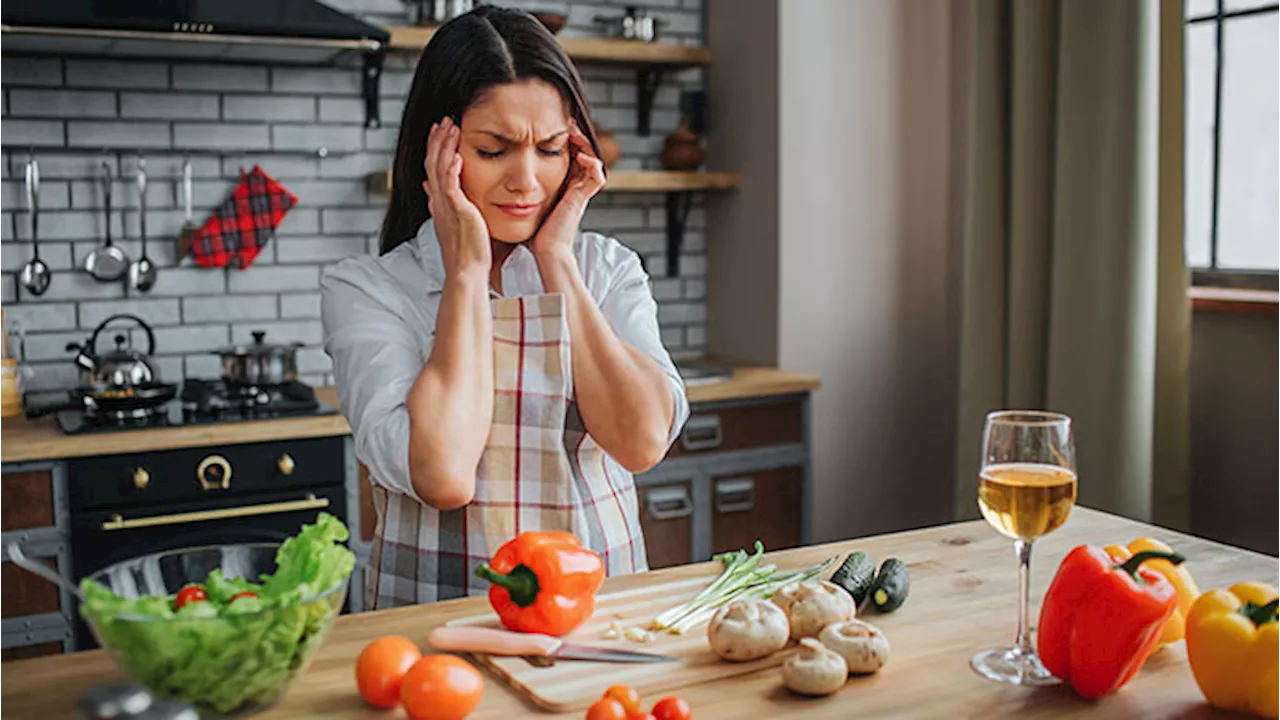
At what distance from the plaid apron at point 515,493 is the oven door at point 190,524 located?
1198mm

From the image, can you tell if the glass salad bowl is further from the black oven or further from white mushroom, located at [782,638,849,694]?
the black oven

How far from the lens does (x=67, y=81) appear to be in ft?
11.0

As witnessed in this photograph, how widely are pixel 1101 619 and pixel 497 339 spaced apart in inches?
38.7

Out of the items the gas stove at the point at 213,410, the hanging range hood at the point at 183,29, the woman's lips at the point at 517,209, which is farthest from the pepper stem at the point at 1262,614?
the hanging range hood at the point at 183,29

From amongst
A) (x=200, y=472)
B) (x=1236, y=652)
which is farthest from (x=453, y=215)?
(x=200, y=472)

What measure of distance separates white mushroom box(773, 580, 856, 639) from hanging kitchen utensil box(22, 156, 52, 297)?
106 inches

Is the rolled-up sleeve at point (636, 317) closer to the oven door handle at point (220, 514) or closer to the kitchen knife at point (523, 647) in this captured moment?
the kitchen knife at point (523, 647)

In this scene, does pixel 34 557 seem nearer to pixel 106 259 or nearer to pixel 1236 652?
pixel 106 259

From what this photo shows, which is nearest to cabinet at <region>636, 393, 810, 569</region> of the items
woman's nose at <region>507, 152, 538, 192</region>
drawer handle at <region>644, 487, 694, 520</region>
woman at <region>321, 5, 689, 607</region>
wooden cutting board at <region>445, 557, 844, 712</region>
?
drawer handle at <region>644, 487, 694, 520</region>

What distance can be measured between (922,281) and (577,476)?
2.50 meters

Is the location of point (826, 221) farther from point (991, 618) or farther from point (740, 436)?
point (991, 618)

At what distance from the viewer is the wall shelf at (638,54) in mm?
3482

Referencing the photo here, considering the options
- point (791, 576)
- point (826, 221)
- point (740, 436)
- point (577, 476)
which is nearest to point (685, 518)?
point (740, 436)

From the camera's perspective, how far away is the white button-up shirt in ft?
5.66
